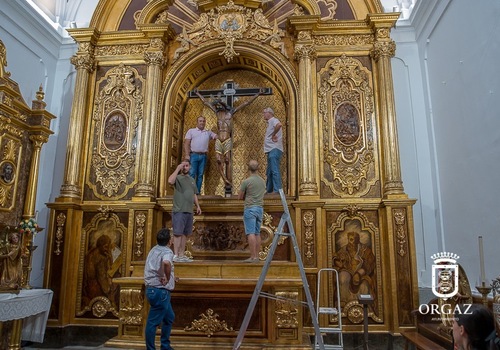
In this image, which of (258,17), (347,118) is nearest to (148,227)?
(347,118)

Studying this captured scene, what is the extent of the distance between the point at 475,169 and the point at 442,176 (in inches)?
58.8

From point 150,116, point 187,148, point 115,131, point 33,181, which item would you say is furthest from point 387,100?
point 33,181

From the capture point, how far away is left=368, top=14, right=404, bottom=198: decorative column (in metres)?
7.74

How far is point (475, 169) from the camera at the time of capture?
6.20m

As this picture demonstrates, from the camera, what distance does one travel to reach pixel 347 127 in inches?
327

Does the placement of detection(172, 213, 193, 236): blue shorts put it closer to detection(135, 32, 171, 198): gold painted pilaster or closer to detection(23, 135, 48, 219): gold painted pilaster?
detection(135, 32, 171, 198): gold painted pilaster

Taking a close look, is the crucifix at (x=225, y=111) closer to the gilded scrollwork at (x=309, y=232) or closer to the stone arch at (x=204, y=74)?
the stone arch at (x=204, y=74)

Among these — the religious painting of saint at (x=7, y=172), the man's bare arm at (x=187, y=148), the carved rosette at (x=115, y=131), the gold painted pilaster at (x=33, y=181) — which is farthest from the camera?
the carved rosette at (x=115, y=131)

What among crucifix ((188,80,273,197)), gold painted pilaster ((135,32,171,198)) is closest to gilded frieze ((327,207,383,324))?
crucifix ((188,80,273,197))

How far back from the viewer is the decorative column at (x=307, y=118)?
788cm

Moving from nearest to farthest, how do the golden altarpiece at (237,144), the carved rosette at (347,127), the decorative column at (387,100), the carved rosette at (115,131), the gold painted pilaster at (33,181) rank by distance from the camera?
the gold painted pilaster at (33,181) → the golden altarpiece at (237,144) → the decorative column at (387,100) → the carved rosette at (347,127) → the carved rosette at (115,131)

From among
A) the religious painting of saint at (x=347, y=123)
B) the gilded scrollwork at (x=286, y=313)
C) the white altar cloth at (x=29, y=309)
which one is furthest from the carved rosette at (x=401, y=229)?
the white altar cloth at (x=29, y=309)

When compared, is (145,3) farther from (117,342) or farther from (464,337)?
(464,337)

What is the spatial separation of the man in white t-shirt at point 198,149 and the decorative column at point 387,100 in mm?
3634
